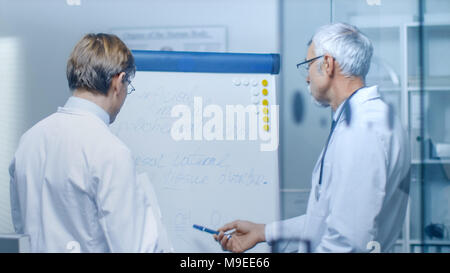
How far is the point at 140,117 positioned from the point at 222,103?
336 mm

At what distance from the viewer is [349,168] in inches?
56.6

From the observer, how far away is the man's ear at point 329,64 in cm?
160

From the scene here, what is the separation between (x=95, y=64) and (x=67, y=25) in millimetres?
358

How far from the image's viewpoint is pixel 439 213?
179 centimetres

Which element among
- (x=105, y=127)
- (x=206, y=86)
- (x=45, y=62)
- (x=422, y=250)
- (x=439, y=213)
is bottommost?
(x=422, y=250)

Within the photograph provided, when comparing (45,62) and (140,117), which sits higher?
(45,62)

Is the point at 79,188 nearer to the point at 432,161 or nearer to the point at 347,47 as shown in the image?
the point at 347,47

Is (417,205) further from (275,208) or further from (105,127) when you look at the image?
(105,127)
